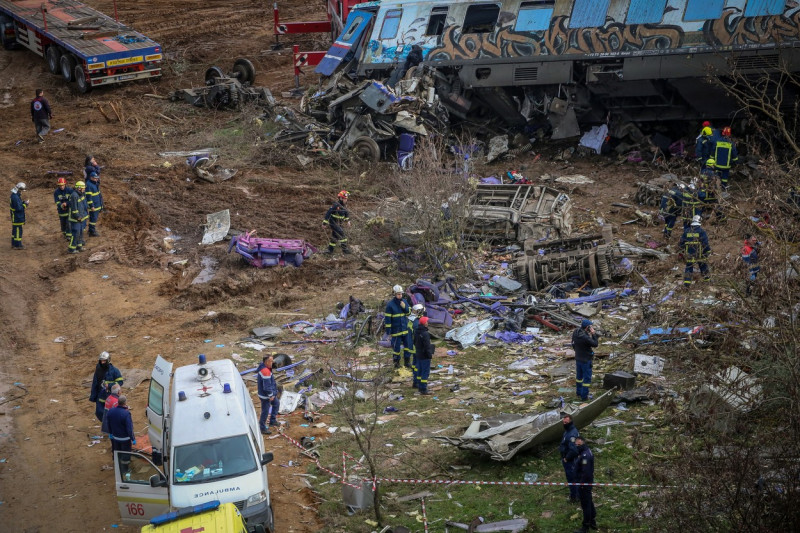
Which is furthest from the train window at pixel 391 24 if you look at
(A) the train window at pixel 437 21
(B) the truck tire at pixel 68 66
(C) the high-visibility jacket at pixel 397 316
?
(C) the high-visibility jacket at pixel 397 316

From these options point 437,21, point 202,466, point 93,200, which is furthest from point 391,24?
point 202,466

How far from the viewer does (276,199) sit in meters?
21.5

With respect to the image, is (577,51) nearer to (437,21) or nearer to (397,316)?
(437,21)

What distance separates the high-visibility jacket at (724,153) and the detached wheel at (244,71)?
14.8 m

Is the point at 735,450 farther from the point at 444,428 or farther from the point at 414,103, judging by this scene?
the point at 414,103

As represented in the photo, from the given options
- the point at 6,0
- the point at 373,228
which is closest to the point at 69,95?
the point at 6,0

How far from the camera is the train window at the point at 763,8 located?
66.4 ft

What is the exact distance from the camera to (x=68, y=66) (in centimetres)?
2783

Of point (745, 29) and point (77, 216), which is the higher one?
point (745, 29)

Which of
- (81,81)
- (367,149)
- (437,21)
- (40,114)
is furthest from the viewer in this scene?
(81,81)

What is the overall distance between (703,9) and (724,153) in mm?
3873

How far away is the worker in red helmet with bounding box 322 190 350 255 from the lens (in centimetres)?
1836

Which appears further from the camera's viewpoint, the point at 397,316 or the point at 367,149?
the point at 367,149

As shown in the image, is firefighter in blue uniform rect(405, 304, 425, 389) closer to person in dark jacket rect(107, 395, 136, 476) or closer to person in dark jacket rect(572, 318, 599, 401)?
person in dark jacket rect(572, 318, 599, 401)
